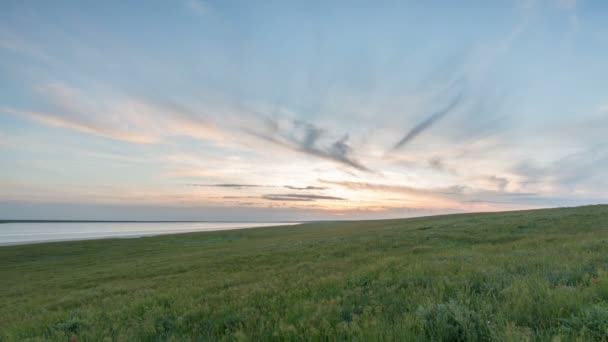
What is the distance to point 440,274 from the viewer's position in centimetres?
732

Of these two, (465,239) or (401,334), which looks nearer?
(401,334)

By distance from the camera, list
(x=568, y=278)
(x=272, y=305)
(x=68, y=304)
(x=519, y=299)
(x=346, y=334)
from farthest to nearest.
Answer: (x=68, y=304)
(x=272, y=305)
(x=568, y=278)
(x=519, y=299)
(x=346, y=334)

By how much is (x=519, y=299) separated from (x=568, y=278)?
2.39 metres

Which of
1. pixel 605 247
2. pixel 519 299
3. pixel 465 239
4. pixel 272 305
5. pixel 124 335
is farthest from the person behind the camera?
pixel 465 239

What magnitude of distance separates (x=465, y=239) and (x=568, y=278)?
15508 millimetres

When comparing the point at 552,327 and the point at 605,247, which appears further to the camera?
the point at 605,247

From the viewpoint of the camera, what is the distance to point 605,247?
9445mm

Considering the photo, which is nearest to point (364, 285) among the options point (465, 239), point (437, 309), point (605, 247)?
point (437, 309)

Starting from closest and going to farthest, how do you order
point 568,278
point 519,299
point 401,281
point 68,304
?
1. point 519,299
2. point 568,278
3. point 401,281
4. point 68,304

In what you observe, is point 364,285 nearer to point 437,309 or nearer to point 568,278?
point 437,309

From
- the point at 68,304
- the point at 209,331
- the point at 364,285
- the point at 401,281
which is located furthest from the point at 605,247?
the point at 68,304

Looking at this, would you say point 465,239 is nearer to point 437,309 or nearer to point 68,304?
point 437,309

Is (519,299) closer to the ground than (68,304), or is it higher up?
higher up

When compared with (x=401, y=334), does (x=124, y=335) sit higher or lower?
lower
